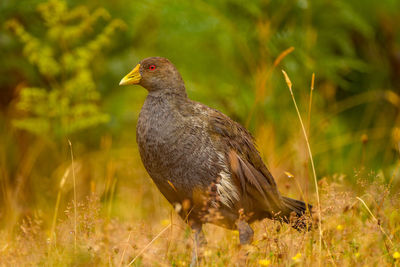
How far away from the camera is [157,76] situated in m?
3.64

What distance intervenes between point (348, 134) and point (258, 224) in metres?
2.83

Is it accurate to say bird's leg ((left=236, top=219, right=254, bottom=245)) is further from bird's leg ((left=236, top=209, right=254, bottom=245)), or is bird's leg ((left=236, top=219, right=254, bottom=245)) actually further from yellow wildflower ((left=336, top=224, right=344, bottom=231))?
yellow wildflower ((left=336, top=224, right=344, bottom=231))

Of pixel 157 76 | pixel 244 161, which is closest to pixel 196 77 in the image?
pixel 157 76

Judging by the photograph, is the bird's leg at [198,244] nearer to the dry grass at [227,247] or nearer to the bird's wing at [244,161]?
the dry grass at [227,247]

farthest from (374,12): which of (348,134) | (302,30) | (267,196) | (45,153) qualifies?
(45,153)

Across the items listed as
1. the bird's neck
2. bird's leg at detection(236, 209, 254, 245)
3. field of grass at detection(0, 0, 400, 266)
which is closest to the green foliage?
field of grass at detection(0, 0, 400, 266)

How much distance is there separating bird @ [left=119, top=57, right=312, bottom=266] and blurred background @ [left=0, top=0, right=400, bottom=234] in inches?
65.1

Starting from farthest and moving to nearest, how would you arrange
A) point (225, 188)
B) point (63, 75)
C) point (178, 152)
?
point (63, 75)
point (225, 188)
point (178, 152)

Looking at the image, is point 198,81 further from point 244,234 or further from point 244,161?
point 244,234

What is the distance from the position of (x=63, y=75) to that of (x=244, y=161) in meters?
2.79

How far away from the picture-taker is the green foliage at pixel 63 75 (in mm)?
5504

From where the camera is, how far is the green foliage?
5504 millimetres

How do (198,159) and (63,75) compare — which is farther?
(63,75)

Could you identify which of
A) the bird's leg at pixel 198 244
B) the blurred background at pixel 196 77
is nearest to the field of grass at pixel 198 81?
the blurred background at pixel 196 77
